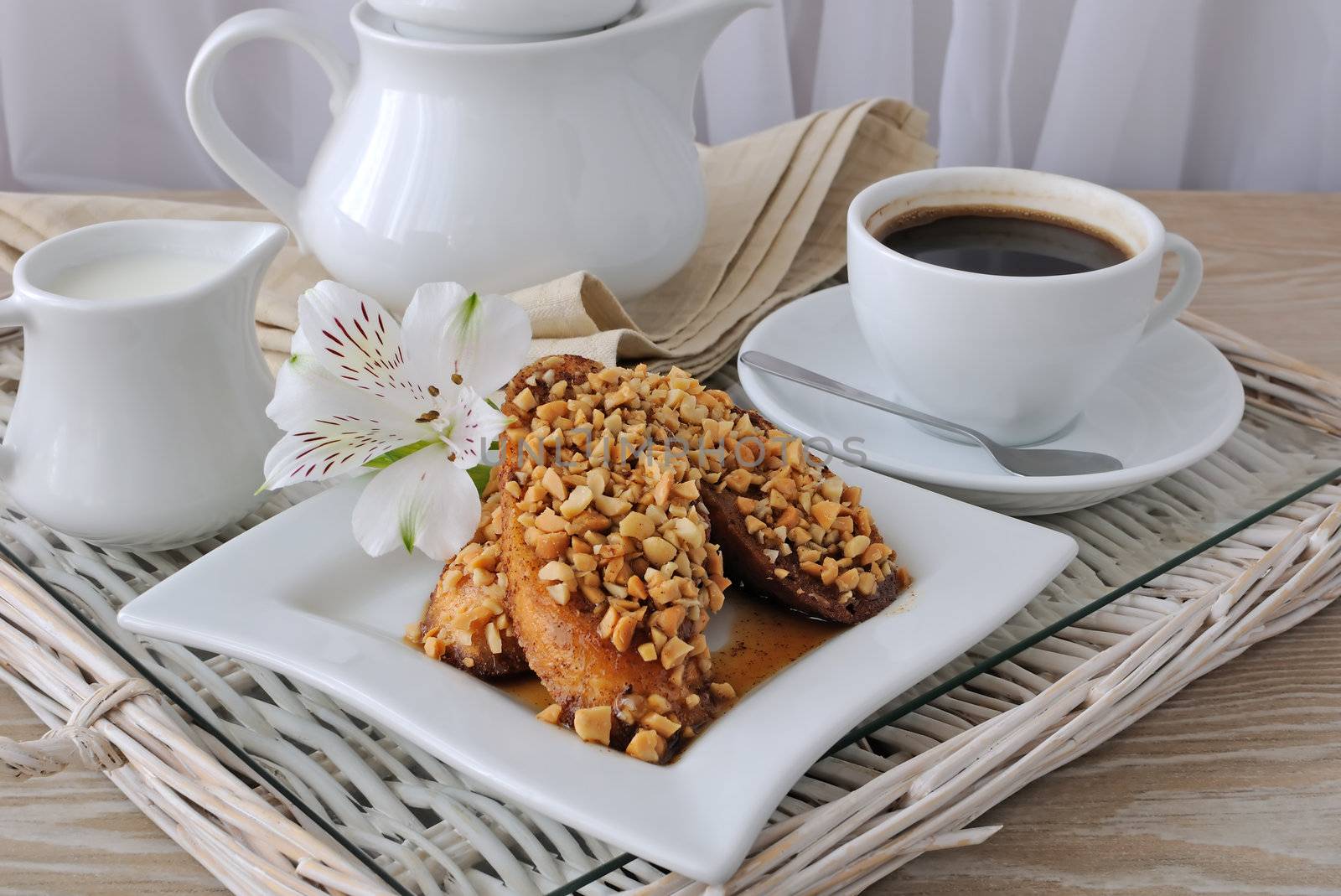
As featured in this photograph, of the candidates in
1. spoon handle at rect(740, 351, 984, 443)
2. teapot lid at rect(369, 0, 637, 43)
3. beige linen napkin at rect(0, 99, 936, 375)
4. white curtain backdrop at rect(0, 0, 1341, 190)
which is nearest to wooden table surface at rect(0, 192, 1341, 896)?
spoon handle at rect(740, 351, 984, 443)

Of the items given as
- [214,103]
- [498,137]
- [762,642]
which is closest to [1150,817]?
[762,642]

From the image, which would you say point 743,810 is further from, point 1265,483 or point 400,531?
point 1265,483

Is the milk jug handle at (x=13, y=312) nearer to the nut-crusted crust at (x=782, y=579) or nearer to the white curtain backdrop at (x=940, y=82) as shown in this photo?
the nut-crusted crust at (x=782, y=579)

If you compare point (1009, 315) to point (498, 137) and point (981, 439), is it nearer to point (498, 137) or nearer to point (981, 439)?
point (981, 439)

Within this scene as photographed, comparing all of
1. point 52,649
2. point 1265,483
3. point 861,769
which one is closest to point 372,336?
point 52,649


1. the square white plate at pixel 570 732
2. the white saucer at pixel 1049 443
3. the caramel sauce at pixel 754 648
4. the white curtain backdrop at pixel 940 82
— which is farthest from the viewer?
the white curtain backdrop at pixel 940 82

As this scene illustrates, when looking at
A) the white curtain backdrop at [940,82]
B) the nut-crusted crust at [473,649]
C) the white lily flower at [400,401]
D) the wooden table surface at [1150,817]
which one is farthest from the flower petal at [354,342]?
the white curtain backdrop at [940,82]
